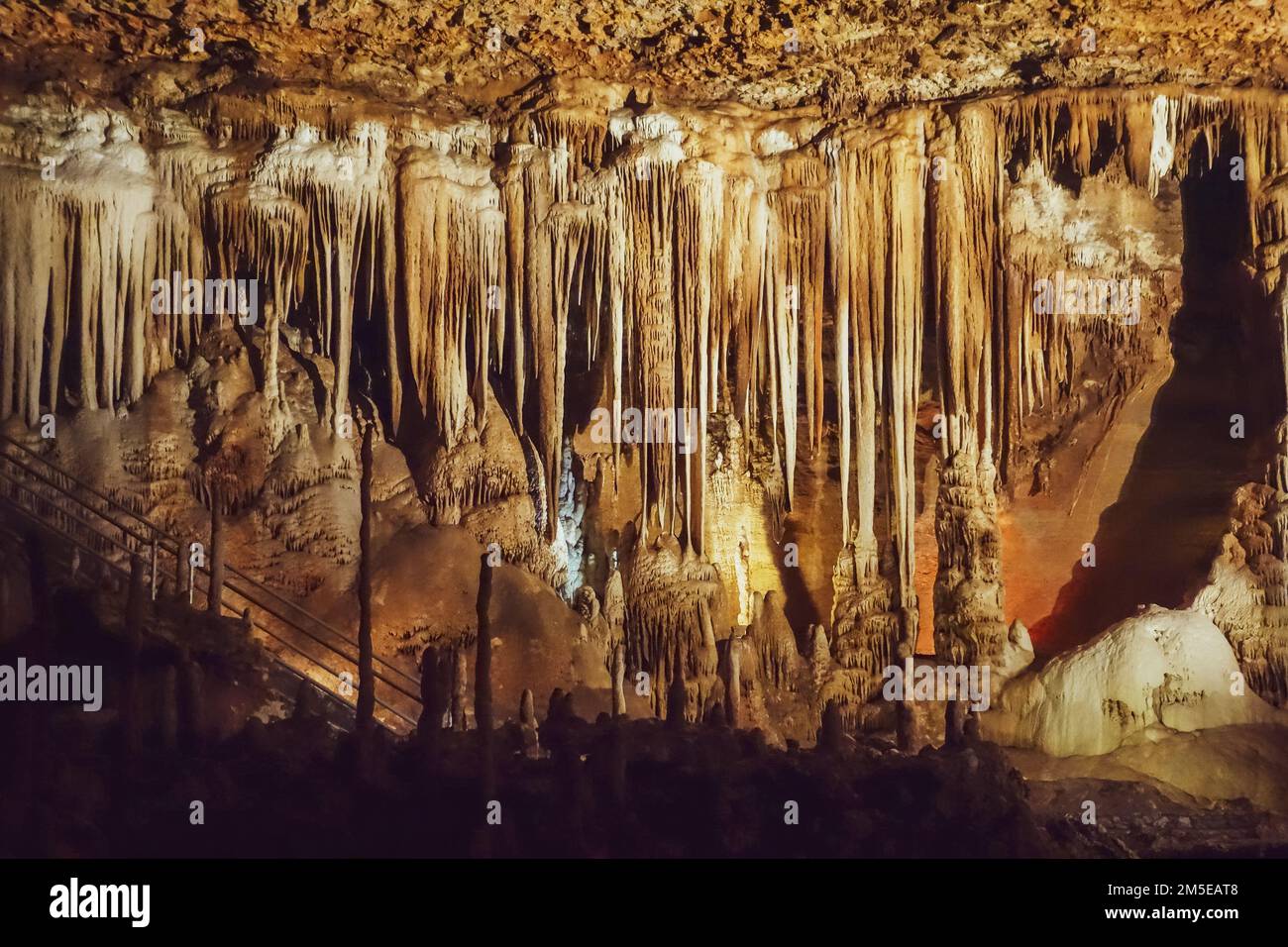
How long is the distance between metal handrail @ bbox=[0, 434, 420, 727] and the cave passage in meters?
6.91

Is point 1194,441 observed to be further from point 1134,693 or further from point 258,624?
point 258,624

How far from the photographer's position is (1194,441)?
49.1 ft

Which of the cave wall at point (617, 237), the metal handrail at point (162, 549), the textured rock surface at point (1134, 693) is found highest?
the cave wall at point (617, 237)

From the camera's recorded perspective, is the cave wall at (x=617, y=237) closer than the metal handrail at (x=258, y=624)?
No

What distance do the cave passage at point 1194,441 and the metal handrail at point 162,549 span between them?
6.91m

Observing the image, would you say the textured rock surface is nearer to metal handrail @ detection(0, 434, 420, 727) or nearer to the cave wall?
the cave wall

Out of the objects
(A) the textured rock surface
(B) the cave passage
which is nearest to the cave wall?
(B) the cave passage

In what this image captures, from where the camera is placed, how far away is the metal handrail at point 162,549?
1143 cm

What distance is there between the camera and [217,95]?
11.7 m

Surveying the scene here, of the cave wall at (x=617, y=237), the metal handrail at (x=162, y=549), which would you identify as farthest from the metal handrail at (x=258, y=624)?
the cave wall at (x=617, y=237)

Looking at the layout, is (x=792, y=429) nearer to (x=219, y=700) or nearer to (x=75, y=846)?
(x=219, y=700)

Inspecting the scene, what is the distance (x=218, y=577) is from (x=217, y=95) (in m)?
3.70

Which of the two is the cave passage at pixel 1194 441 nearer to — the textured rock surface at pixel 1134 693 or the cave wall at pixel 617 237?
the cave wall at pixel 617 237
